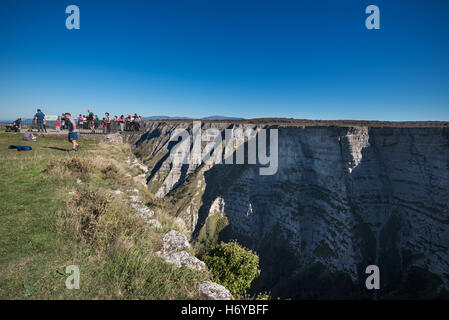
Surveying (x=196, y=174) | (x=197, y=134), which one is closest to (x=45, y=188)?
(x=196, y=174)

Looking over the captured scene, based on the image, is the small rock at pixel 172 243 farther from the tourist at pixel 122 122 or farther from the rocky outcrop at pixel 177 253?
the tourist at pixel 122 122

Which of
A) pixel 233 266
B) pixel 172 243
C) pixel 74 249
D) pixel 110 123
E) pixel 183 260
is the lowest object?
pixel 233 266

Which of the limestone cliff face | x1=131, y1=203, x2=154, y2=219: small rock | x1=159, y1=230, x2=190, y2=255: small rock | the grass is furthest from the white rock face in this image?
the limestone cliff face

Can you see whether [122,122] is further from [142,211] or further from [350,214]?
[350,214]

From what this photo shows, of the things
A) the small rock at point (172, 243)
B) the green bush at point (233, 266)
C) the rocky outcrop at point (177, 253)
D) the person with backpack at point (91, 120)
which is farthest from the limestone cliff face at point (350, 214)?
the rocky outcrop at point (177, 253)

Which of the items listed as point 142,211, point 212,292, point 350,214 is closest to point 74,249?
point 142,211

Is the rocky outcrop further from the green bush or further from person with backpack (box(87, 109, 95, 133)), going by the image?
person with backpack (box(87, 109, 95, 133))
